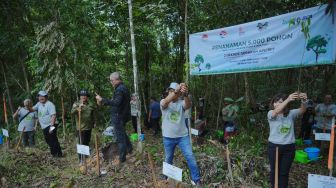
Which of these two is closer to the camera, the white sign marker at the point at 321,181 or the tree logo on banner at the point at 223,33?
the white sign marker at the point at 321,181

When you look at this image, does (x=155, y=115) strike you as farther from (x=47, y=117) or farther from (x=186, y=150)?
(x=186, y=150)

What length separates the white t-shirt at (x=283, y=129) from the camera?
426 cm

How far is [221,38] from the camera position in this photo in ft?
20.9

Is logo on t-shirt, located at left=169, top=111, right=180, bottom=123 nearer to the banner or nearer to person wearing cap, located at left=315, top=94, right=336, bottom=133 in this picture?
the banner

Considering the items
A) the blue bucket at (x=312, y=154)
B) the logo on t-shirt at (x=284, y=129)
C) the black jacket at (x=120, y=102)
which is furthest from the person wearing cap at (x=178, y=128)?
the blue bucket at (x=312, y=154)

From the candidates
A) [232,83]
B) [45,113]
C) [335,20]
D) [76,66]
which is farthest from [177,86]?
[232,83]

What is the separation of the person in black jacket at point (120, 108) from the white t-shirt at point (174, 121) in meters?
1.26

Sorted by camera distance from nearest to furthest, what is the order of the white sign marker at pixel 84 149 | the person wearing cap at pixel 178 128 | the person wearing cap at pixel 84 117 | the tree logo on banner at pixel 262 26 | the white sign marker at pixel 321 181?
1. the white sign marker at pixel 321 181
2. the person wearing cap at pixel 178 128
3. the white sign marker at pixel 84 149
4. the tree logo on banner at pixel 262 26
5. the person wearing cap at pixel 84 117

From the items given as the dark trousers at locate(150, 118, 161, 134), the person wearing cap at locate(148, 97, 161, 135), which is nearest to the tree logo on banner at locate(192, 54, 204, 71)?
the person wearing cap at locate(148, 97, 161, 135)

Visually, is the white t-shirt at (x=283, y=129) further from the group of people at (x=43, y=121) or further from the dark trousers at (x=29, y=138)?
the dark trousers at (x=29, y=138)

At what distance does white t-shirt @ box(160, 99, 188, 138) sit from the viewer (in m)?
4.73

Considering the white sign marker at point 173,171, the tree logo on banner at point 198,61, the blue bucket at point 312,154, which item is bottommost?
the blue bucket at point 312,154

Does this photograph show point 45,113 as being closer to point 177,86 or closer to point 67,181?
point 67,181

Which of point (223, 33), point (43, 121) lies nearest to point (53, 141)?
point (43, 121)
